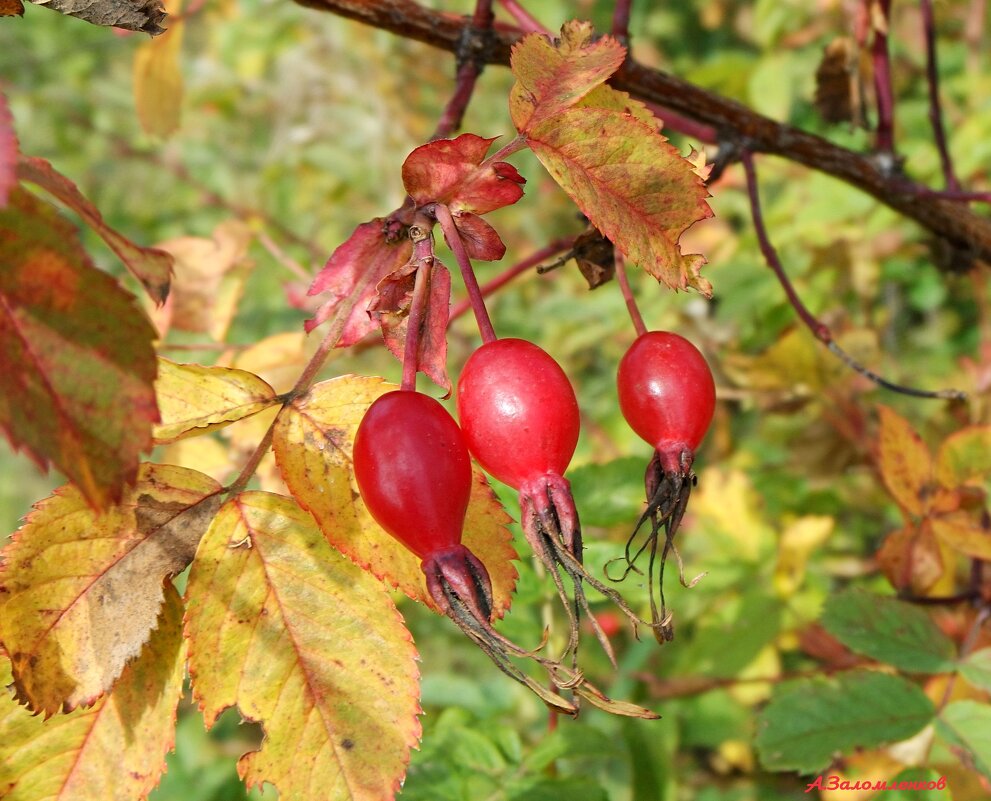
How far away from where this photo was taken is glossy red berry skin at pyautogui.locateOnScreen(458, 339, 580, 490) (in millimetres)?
715

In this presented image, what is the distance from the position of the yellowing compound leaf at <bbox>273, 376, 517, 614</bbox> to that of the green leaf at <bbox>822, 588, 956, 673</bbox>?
0.63m

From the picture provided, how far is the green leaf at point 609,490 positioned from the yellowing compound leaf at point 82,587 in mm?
618

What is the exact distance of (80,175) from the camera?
13.2 feet

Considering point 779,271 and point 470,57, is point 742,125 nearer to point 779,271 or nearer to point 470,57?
point 779,271

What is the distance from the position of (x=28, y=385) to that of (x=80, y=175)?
3.92m

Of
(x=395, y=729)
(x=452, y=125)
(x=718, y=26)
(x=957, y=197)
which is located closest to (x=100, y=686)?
(x=395, y=729)

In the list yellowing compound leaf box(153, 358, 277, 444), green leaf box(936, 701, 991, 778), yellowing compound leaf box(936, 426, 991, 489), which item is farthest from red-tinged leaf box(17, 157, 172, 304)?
yellowing compound leaf box(936, 426, 991, 489)

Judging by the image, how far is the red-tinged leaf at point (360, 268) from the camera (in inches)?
32.9

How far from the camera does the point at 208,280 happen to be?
152 centimetres

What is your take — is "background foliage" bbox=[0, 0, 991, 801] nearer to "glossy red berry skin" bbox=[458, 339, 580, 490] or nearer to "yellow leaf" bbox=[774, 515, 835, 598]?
"yellow leaf" bbox=[774, 515, 835, 598]

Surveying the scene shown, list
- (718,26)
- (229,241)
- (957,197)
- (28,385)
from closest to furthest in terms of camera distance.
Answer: (28,385) < (957,197) < (229,241) < (718,26)

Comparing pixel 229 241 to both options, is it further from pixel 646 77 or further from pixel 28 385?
pixel 28 385

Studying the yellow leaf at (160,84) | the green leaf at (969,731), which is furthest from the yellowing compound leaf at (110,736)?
the yellow leaf at (160,84)

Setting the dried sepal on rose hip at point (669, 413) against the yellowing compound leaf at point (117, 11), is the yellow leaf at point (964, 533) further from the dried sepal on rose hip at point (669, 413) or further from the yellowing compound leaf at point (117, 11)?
the yellowing compound leaf at point (117, 11)
